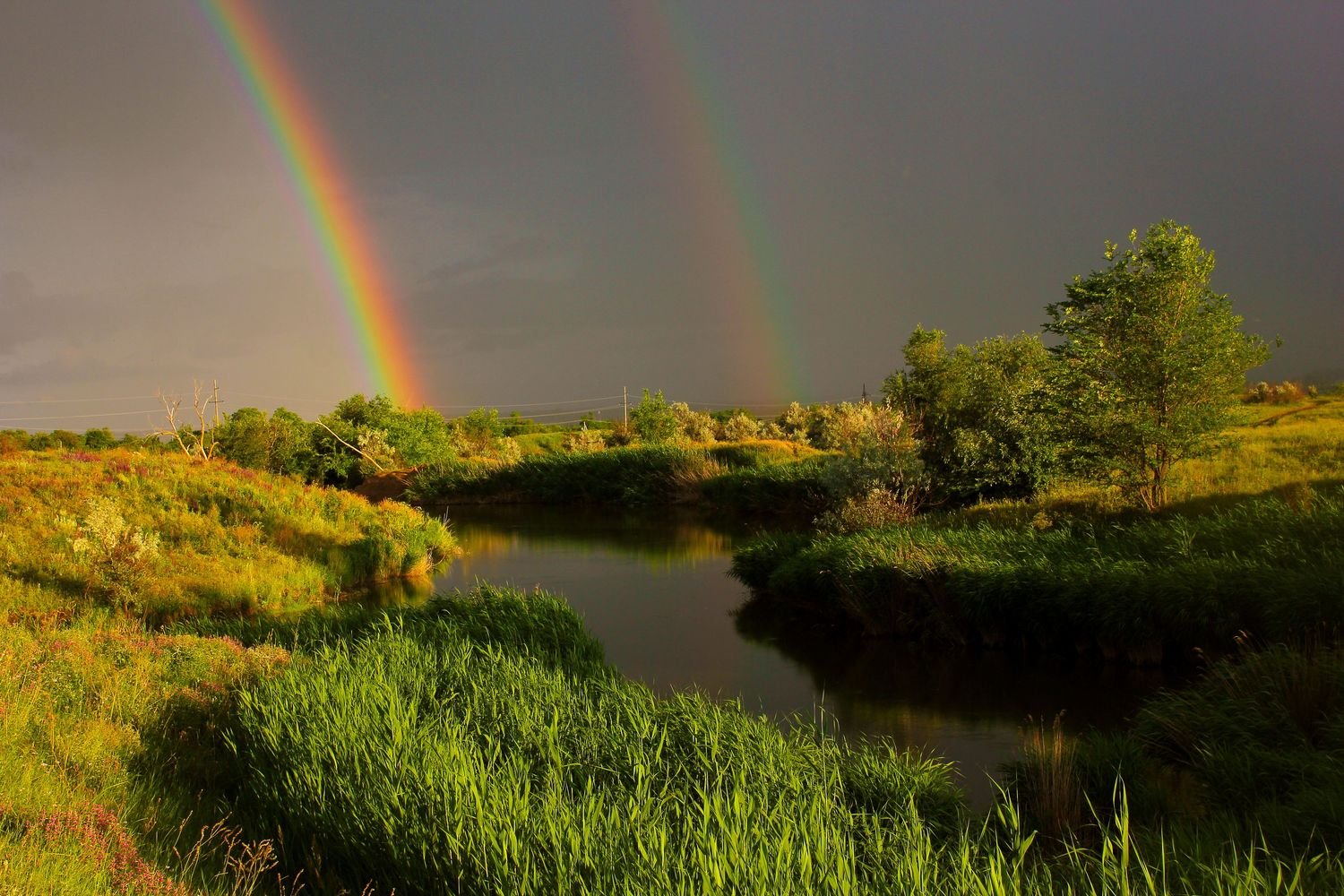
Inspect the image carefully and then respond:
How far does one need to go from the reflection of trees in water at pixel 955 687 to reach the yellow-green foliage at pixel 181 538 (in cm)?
961

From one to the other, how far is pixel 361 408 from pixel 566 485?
46.5ft

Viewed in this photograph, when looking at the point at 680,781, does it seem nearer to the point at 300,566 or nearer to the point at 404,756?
the point at 404,756

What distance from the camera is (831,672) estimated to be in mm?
11188

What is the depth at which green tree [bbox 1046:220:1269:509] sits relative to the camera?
13977mm

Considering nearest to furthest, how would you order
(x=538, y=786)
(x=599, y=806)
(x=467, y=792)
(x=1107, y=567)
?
(x=599, y=806) < (x=467, y=792) < (x=538, y=786) < (x=1107, y=567)

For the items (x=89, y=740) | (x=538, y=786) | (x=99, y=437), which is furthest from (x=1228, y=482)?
(x=99, y=437)

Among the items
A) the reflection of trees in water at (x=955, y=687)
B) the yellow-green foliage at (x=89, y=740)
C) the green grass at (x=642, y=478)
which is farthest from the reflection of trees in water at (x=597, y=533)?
the yellow-green foliage at (x=89, y=740)

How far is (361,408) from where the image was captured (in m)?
44.6

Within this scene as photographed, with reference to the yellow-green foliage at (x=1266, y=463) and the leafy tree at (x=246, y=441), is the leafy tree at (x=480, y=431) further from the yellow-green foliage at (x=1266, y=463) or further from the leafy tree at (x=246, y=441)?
the yellow-green foliage at (x=1266, y=463)

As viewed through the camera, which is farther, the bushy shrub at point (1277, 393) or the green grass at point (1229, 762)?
the bushy shrub at point (1277, 393)

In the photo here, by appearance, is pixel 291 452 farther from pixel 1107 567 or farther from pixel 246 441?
pixel 1107 567

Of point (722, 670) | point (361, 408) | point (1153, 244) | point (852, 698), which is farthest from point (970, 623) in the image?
point (361, 408)

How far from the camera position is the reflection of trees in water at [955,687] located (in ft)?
29.6

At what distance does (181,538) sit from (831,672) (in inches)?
496
